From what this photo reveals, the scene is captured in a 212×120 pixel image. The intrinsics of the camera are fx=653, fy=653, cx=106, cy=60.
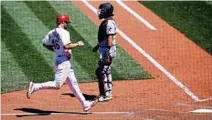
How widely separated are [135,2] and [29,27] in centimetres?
367

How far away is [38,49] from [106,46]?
4.30m

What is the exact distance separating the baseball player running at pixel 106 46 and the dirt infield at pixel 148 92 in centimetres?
28

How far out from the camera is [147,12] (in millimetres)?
19172

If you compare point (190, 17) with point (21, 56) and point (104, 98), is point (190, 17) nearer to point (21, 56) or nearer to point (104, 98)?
point (21, 56)

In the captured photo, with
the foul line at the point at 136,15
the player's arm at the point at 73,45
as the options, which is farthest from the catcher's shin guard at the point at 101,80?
the foul line at the point at 136,15

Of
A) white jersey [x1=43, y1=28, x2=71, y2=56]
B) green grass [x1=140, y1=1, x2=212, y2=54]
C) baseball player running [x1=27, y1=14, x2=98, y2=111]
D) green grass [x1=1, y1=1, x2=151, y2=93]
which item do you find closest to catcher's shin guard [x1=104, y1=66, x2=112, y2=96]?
baseball player running [x1=27, y1=14, x2=98, y2=111]

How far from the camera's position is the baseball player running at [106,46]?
40.6 ft

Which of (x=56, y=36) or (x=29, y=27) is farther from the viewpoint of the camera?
(x=29, y=27)

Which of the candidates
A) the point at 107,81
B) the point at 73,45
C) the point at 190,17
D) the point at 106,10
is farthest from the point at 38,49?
the point at 73,45

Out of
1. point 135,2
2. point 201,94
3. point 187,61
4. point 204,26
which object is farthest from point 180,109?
point 135,2

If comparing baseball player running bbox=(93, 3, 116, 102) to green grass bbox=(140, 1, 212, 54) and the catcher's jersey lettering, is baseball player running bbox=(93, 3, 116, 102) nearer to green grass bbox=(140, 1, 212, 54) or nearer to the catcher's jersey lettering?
the catcher's jersey lettering

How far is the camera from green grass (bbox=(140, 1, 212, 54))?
1730cm

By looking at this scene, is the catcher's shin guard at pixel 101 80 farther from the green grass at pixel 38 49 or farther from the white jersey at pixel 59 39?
the green grass at pixel 38 49

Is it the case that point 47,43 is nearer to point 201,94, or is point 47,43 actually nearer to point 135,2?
point 201,94
